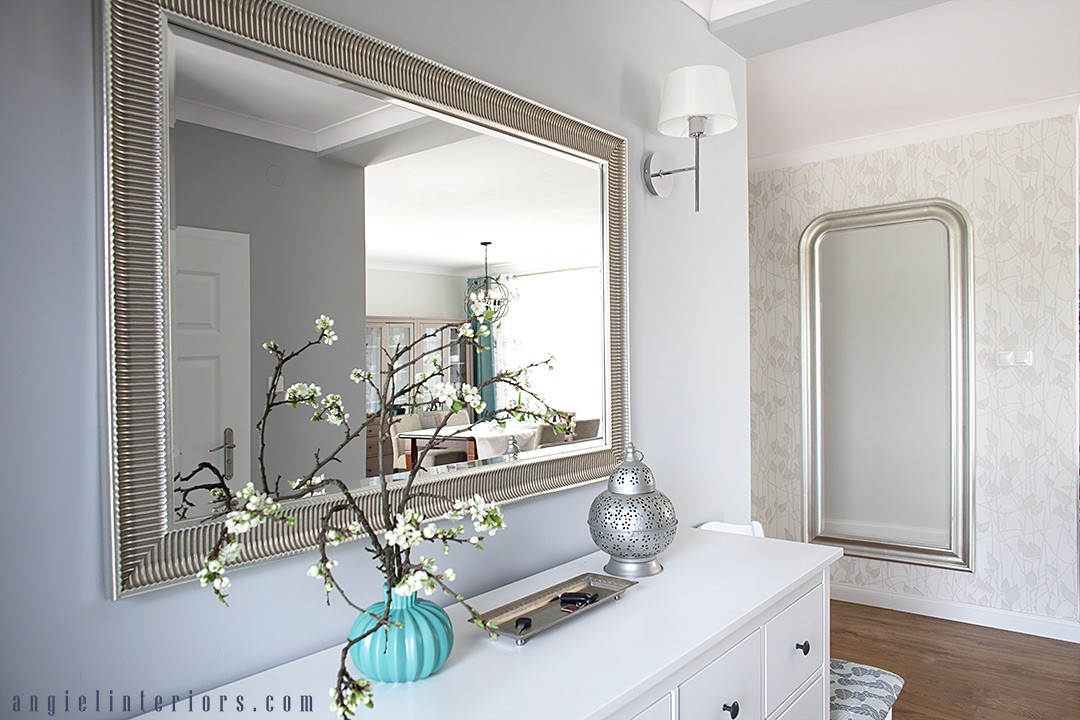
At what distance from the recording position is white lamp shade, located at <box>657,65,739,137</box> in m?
1.91

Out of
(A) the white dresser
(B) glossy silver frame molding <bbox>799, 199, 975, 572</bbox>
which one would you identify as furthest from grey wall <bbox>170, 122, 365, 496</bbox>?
(B) glossy silver frame molding <bbox>799, 199, 975, 572</bbox>

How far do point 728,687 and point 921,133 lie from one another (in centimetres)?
363

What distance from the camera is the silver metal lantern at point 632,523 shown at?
159cm

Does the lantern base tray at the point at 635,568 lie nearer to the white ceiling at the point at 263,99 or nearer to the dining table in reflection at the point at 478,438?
the dining table in reflection at the point at 478,438

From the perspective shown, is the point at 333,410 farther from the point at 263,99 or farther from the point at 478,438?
the point at 263,99

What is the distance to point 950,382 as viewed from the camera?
393 cm

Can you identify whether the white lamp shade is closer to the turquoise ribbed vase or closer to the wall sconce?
the wall sconce

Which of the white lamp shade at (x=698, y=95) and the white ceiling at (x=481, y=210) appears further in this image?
the white lamp shade at (x=698, y=95)

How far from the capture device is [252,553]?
3.64 feet

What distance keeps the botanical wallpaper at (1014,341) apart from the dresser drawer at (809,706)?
8.55ft

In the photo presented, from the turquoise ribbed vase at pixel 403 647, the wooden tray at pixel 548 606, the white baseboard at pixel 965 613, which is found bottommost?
the white baseboard at pixel 965 613

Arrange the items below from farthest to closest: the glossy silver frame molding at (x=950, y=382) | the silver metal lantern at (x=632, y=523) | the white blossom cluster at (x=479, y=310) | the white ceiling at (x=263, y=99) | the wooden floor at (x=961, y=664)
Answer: the glossy silver frame molding at (x=950, y=382) → the wooden floor at (x=961, y=664) → the silver metal lantern at (x=632, y=523) → the white blossom cluster at (x=479, y=310) → the white ceiling at (x=263, y=99)

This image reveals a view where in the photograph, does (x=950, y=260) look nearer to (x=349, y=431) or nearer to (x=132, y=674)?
(x=349, y=431)

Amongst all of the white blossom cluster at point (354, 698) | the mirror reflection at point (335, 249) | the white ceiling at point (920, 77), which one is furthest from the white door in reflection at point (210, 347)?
the white ceiling at point (920, 77)
